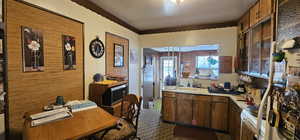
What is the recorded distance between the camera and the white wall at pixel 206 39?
129 inches

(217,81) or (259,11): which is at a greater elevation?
(259,11)

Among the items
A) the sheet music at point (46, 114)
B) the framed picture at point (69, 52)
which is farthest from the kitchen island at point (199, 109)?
the sheet music at point (46, 114)

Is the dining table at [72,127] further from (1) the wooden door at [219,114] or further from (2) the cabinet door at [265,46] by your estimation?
(1) the wooden door at [219,114]

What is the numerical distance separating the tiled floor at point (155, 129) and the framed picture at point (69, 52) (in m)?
1.90

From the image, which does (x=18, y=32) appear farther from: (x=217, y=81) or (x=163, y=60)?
(x=163, y=60)

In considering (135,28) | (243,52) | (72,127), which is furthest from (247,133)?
(135,28)

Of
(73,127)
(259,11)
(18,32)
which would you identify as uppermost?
(259,11)

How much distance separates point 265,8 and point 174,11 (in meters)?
1.44

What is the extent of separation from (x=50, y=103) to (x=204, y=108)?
2.89 metres

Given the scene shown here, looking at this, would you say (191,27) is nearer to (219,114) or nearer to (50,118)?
(219,114)

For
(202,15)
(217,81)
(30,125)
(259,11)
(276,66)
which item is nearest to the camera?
(276,66)

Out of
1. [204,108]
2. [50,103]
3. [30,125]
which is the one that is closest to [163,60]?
[204,108]

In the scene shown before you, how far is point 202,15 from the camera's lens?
2896 millimetres

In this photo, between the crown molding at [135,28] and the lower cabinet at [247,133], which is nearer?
the lower cabinet at [247,133]
